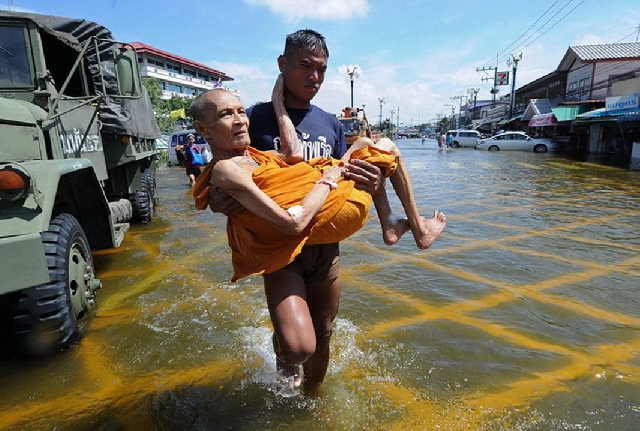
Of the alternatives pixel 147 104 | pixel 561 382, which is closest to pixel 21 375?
pixel 561 382

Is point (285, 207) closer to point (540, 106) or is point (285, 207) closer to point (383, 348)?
point (383, 348)

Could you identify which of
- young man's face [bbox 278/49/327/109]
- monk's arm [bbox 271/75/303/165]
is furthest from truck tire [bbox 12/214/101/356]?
young man's face [bbox 278/49/327/109]

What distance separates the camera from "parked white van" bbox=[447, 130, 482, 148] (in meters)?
33.1

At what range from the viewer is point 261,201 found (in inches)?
61.5

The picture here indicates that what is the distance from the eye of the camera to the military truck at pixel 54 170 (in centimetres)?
238

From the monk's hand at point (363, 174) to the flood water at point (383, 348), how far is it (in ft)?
4.15

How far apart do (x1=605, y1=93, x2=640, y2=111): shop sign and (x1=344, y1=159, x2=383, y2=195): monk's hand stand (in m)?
18.5

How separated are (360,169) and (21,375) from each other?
256 centimetres

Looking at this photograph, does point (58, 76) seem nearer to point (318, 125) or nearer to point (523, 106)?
point (318, 125)

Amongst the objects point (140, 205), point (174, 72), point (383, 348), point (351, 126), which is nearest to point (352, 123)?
point (351, 126)

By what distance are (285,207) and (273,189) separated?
0.10 meters

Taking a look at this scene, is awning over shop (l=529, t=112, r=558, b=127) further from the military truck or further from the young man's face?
the young man's face

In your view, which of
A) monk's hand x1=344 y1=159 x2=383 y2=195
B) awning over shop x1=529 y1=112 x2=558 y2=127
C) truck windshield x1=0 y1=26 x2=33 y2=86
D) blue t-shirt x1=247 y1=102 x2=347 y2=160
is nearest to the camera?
monk's hand x1=344 y1=159 x2=383 y2=195

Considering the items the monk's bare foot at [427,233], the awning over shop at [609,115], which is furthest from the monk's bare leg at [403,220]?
the awning over shop at [609,115]
